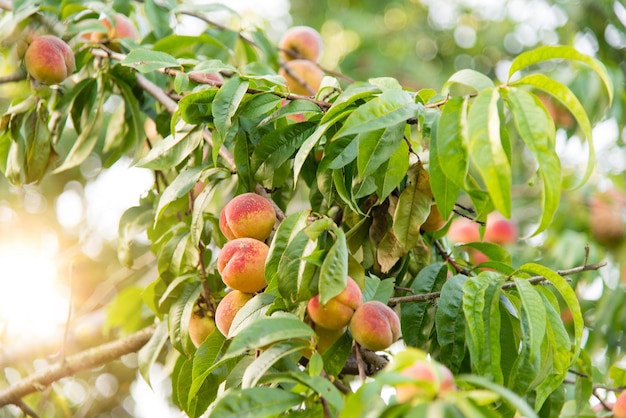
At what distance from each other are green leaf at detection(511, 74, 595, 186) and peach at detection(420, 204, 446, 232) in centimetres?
25

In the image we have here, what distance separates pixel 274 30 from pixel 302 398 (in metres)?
2.58

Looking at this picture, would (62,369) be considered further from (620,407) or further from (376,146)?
A: (620,407)

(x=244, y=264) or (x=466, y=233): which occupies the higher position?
(x=244, y=264)

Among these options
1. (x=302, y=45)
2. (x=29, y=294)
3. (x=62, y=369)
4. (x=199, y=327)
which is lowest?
(x=29, y=294)

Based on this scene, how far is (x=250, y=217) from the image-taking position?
85cm

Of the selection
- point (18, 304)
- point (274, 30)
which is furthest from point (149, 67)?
point (274, 30)

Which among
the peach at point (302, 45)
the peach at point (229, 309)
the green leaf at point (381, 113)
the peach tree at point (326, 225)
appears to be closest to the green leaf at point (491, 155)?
the peach tree at point (326, 225)

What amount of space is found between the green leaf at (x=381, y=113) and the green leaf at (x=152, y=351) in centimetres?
53

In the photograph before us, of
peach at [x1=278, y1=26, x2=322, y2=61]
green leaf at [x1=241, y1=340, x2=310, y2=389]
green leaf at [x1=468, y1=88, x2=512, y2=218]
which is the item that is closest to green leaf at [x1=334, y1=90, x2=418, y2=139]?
green leaf at [x1=468, y1=88, x2=512, y2=218]

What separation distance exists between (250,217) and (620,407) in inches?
24.6

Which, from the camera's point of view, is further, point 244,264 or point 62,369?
point 62,369

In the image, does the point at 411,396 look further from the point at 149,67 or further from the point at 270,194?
the point at 149,67

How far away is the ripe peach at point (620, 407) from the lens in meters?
1.01

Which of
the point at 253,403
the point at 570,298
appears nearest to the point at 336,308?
the point at 253,403
